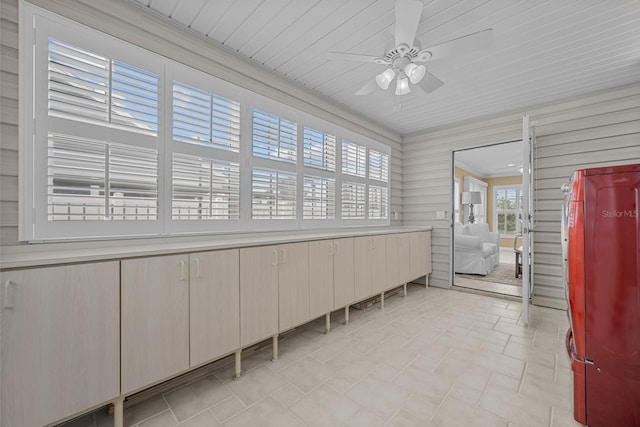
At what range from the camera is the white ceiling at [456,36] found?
1889 millimetres

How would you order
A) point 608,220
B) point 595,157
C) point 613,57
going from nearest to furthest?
point 608,220 < point 613,57 < point 595,157

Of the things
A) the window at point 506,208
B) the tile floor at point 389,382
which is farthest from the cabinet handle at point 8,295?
the window at point 506,208

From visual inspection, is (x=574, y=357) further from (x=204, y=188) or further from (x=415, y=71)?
(x=204, y=188)

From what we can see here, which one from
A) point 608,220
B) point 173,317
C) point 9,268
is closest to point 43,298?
point 9,268

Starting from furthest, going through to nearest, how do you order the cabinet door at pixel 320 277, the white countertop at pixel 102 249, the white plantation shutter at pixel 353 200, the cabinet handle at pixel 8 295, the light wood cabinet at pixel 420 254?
the light wood cabinet at pixel 420 254 < the white plantation shutter at pixel 353 200 < the cabinet door at pixel 320 277 < the white countertop at pixel 102 249 < the cabinet handle at pixel 8 295

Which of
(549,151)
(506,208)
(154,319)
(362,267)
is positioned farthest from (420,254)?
(506,208)

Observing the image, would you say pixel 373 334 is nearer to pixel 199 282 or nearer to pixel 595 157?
pixel 199 282

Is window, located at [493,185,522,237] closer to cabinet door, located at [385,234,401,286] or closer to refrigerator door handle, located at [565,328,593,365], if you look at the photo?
cabinet door, located at [385,234,401,286]

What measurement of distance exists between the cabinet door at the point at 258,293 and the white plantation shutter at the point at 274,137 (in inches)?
43.4

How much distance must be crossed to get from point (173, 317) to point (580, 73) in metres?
4.41

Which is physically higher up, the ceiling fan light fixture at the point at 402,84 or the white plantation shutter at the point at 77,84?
the ceiling fan light fixture at the point at 402,84

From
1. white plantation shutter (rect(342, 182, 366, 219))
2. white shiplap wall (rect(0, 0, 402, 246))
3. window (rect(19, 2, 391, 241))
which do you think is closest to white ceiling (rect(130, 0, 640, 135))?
white shiplap wall (rect(0, 0, 402, 246))

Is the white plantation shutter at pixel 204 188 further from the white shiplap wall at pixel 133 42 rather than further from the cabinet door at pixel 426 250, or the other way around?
the cabinet door at pixel 426 250

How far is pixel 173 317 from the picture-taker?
1602 millimetres
